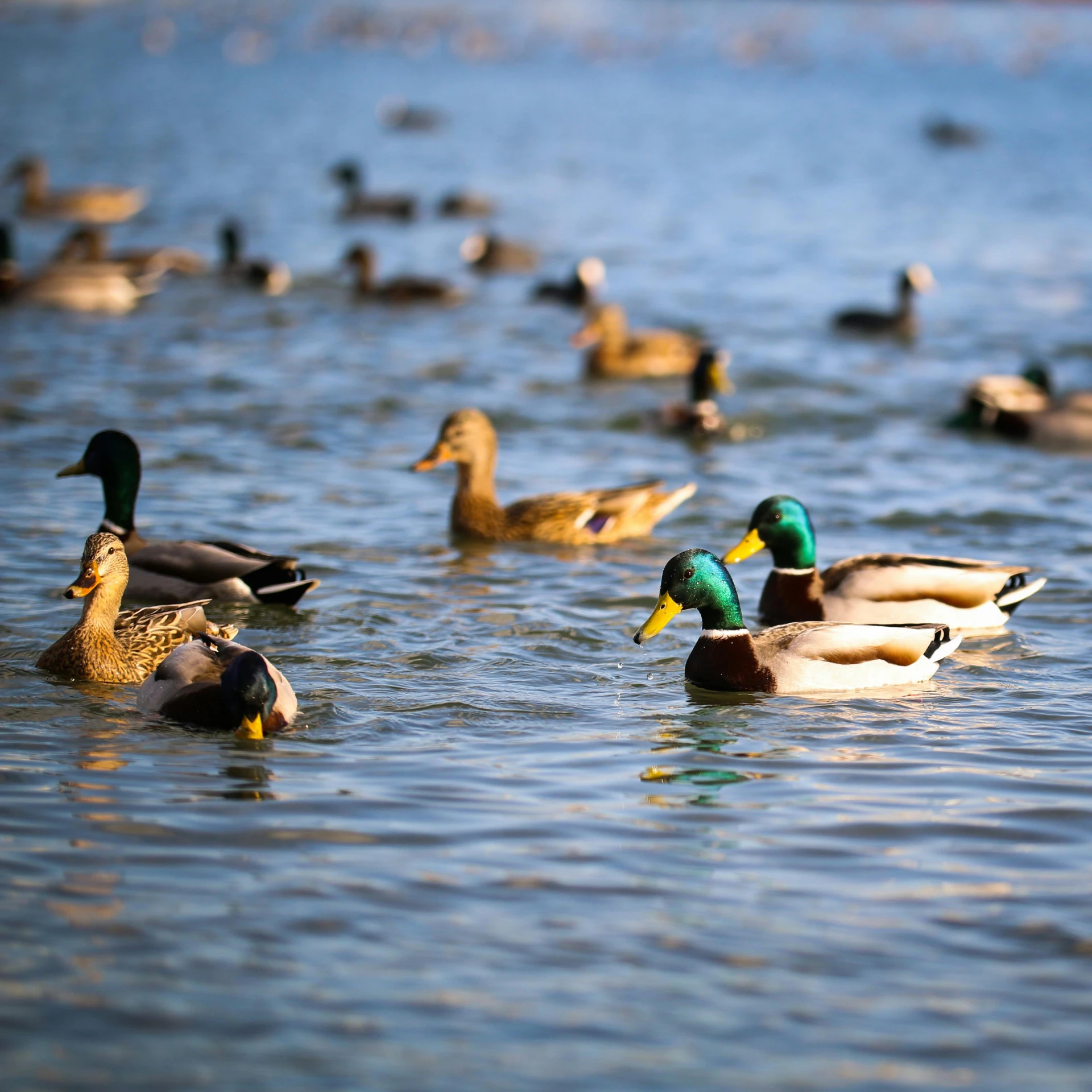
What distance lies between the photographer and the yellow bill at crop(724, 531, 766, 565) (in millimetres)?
9125

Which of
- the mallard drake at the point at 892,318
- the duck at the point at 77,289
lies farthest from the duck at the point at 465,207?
the mallard drake at the point at 892,318

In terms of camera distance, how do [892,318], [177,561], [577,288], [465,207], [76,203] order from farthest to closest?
[465,207] < [76,203] < [577,288] < [892,318] < [177,561]

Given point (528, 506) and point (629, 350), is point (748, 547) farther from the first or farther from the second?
point (629, 350)

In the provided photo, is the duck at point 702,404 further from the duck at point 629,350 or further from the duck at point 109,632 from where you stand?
the duck at point 109,632

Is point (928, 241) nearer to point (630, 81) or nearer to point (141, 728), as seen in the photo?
point (141, 728)

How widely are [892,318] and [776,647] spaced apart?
36.9 ft

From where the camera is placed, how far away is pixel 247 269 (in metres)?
20.3

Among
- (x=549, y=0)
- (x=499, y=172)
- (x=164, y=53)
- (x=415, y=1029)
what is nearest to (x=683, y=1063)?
(x=415, y=1029)

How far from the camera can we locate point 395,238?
2608 cm

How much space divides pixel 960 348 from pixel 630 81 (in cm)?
3680

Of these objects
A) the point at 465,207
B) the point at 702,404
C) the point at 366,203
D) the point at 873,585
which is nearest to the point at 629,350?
the point at 702,404

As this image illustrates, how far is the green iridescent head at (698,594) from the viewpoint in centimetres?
792

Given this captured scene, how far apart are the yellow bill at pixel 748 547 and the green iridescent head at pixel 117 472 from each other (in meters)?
3.06

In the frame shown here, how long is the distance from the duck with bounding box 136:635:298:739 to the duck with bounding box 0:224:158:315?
11.8 metres
